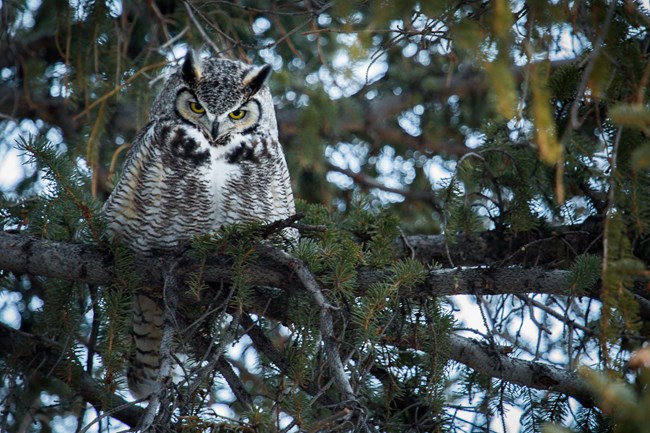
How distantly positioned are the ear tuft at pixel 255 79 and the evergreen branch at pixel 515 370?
3.87 feet

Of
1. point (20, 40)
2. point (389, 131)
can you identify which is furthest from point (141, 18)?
point (389, 131)

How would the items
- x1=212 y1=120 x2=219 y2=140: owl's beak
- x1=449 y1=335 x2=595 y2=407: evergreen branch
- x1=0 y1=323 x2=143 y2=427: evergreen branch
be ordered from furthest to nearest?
1. x1=212 y1=120 x2=219 y2=140: owl's beak
2. x1=0 y1=323 x2=143 y2=427: evergreen branch
3. x1=449 y1=335 x2=595 y2=407: evergreen branch

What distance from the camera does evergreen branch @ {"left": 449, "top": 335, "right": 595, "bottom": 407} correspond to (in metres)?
2.05

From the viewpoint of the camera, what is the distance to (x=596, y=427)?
2.00m

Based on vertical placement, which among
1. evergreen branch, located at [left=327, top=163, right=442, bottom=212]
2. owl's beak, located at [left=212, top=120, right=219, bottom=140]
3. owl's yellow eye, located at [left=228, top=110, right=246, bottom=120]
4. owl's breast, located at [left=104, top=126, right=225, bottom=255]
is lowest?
owl's breast, located at [left=104, top=126, right=225, bottom=255]

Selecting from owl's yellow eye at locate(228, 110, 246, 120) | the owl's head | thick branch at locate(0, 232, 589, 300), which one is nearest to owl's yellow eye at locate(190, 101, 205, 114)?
the owl's head

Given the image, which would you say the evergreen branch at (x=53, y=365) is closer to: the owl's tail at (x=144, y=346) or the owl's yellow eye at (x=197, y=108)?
the owl's tail at (x=144, y=346)

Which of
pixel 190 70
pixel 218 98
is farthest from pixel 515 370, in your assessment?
pixel 190 70

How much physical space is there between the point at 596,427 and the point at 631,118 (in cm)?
122

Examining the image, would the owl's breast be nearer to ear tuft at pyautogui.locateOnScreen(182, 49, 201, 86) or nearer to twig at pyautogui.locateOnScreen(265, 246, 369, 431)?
ear tuft at pyautogui.locateOnScreen(182, 49, 201, 86)

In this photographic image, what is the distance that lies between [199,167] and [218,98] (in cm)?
27

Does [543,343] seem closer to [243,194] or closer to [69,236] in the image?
[243,194]

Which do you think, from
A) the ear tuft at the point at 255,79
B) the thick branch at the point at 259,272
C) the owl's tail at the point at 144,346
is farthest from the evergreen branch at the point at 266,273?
the ear tuft at the point at 255,79

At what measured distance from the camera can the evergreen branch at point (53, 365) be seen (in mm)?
2247
